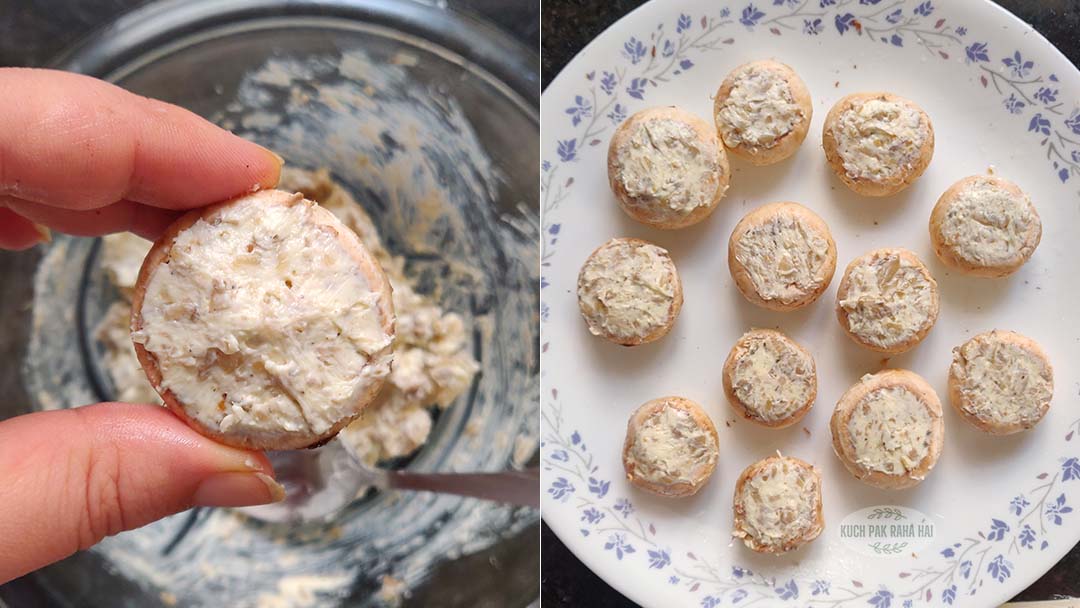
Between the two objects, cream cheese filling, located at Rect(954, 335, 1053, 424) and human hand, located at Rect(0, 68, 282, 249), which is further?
cream cheese filling, located at Rect(954, 335, 1053, 424)

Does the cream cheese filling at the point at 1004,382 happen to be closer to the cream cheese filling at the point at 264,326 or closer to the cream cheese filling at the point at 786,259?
the cream cheese filling at the point at 786,259

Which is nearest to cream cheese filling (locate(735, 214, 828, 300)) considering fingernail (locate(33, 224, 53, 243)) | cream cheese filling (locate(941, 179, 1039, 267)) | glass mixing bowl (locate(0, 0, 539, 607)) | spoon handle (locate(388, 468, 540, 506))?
cream cheese filling (locate(941, 179, 1039, 267))

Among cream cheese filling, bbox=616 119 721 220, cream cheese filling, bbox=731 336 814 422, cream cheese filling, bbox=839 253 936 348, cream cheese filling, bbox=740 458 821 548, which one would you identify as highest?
cream cheese filling, bbox=616 119 721 220

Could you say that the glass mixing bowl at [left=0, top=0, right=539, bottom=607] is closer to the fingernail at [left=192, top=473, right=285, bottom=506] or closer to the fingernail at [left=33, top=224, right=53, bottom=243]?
the fingernail at [left=33, top=224, right=53, bottom=243]

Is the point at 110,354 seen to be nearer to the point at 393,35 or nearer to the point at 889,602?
the point at 393,35

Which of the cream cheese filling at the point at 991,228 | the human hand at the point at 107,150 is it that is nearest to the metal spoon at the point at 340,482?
the human hand at the point at 107,150

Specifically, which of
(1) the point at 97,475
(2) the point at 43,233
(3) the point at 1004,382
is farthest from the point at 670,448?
(2) the point at 43,233

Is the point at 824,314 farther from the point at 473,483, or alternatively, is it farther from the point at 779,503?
the point at 473,483

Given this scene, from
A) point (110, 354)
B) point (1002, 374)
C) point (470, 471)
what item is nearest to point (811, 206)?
point (1002, 374)
